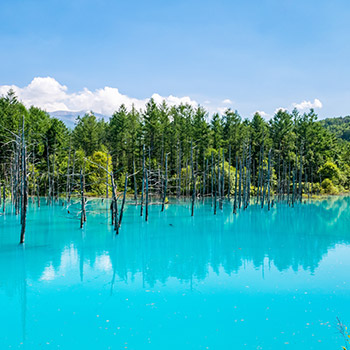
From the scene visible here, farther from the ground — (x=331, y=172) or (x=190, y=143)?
(x=190, y=143)

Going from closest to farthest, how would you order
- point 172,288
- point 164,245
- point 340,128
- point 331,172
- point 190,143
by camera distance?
point 172,288 → point 164,245 → point 190,143 → point 331,172 → point 340,128

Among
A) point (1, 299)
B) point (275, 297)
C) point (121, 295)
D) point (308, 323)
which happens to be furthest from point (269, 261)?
point (1, 299)

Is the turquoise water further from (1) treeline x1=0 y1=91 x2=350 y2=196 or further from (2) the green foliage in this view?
(2) the green foliage

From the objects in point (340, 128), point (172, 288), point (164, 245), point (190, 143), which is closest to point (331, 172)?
point (190, 143)

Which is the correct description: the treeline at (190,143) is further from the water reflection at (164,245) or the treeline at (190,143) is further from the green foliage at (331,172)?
the water reflection at (164,245)

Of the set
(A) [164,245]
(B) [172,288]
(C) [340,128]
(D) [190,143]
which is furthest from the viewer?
(C) [340,128]

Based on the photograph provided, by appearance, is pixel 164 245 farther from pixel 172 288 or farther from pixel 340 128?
pixel 340 128

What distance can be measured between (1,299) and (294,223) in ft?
75.0

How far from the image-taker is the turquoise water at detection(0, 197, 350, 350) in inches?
344

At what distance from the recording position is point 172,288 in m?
12.4

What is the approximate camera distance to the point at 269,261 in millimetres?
16047

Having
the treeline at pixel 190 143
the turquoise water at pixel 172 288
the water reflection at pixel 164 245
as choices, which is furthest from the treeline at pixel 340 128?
the turquoise water at pixel 172 288

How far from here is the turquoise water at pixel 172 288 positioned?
8750mm

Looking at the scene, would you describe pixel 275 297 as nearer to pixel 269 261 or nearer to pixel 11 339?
pixel 269 261
